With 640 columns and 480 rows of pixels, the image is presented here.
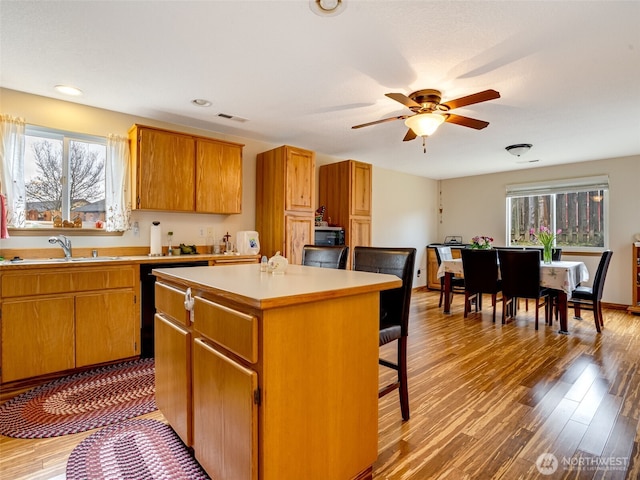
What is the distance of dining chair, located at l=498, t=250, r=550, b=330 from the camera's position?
389cm

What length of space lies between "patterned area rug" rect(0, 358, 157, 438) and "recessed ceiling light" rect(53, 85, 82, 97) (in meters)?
2.34

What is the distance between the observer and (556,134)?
3.96 metres

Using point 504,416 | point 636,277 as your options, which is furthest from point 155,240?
point 636,277

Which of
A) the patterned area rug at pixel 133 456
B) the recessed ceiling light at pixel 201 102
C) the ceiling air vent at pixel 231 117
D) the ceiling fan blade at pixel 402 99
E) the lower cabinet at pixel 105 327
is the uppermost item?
the ceiling air vent at pixel 231 117

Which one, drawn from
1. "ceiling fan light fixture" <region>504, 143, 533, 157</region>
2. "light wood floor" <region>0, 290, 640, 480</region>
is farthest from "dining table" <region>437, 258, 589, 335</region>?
"ceiling fan light fixture" <region>504, 143, 533, 157</region>

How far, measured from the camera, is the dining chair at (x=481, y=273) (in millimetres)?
4191

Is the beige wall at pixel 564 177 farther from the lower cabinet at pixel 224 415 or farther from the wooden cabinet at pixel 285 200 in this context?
the lower cabinet at pixel 224 415

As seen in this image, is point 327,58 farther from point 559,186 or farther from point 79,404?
point 559,186

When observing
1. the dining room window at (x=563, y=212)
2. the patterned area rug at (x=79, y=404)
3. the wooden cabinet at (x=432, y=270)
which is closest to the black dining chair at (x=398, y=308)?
the patterned area rug at (x=79, y=404)

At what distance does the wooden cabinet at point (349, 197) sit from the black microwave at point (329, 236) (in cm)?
10

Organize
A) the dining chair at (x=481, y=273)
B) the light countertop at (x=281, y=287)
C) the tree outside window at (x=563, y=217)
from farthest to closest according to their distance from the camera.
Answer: the tree outside window at (x=563, y=217) < the dining chair at (x=481, y=273) < the light countertop at (x=281, y=287)

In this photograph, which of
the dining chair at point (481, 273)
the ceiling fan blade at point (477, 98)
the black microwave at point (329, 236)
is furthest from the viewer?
the black microwave at point (329, 236)

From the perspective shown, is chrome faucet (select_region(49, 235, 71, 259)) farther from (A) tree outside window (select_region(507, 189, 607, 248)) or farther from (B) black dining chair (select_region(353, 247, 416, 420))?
(A) tree outside window (select_region(507, 189, 607, 248))

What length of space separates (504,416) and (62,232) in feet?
12.5
